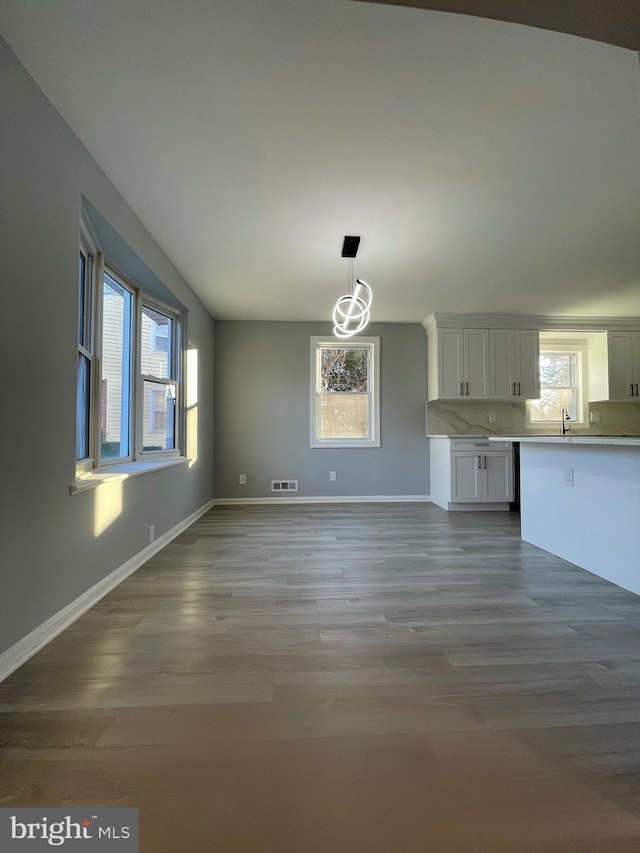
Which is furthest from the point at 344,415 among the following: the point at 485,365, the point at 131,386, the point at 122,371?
the point at 122,371

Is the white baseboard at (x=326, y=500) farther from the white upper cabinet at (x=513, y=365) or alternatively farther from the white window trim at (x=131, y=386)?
the white upper cabinet at (x=513, y=365)

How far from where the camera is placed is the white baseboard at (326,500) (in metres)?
5.49

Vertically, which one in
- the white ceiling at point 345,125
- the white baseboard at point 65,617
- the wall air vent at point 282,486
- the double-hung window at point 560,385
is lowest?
the white baseboard at point 65,617

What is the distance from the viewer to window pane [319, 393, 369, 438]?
18.5 feet

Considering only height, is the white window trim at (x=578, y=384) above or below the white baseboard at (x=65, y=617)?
above

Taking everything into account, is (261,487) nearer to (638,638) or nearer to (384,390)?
(384,390)

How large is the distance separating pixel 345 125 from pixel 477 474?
4.11 m

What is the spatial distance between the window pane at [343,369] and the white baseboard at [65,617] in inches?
126

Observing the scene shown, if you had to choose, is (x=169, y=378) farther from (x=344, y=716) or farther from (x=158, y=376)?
(x=344, y=716)

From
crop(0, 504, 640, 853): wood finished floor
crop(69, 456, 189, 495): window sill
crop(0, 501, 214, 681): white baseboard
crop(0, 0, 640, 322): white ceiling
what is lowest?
crop(0, 504, 640, 853): wood finished floor

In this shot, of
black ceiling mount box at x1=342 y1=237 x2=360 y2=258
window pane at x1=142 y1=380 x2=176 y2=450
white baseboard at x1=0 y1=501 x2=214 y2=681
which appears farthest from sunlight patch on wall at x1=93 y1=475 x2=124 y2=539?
black ceiling mount box at x1=342 y1=237 x2=360 y2=258

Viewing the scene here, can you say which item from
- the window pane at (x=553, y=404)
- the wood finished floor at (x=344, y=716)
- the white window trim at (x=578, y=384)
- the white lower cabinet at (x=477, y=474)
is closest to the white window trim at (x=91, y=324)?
the wood finished floor at (x=344, y=716)

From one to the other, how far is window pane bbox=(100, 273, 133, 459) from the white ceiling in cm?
61

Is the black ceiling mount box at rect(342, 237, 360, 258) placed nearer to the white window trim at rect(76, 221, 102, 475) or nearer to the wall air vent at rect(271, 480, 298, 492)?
the white window trim at rect(76, 221, 102, 475)
